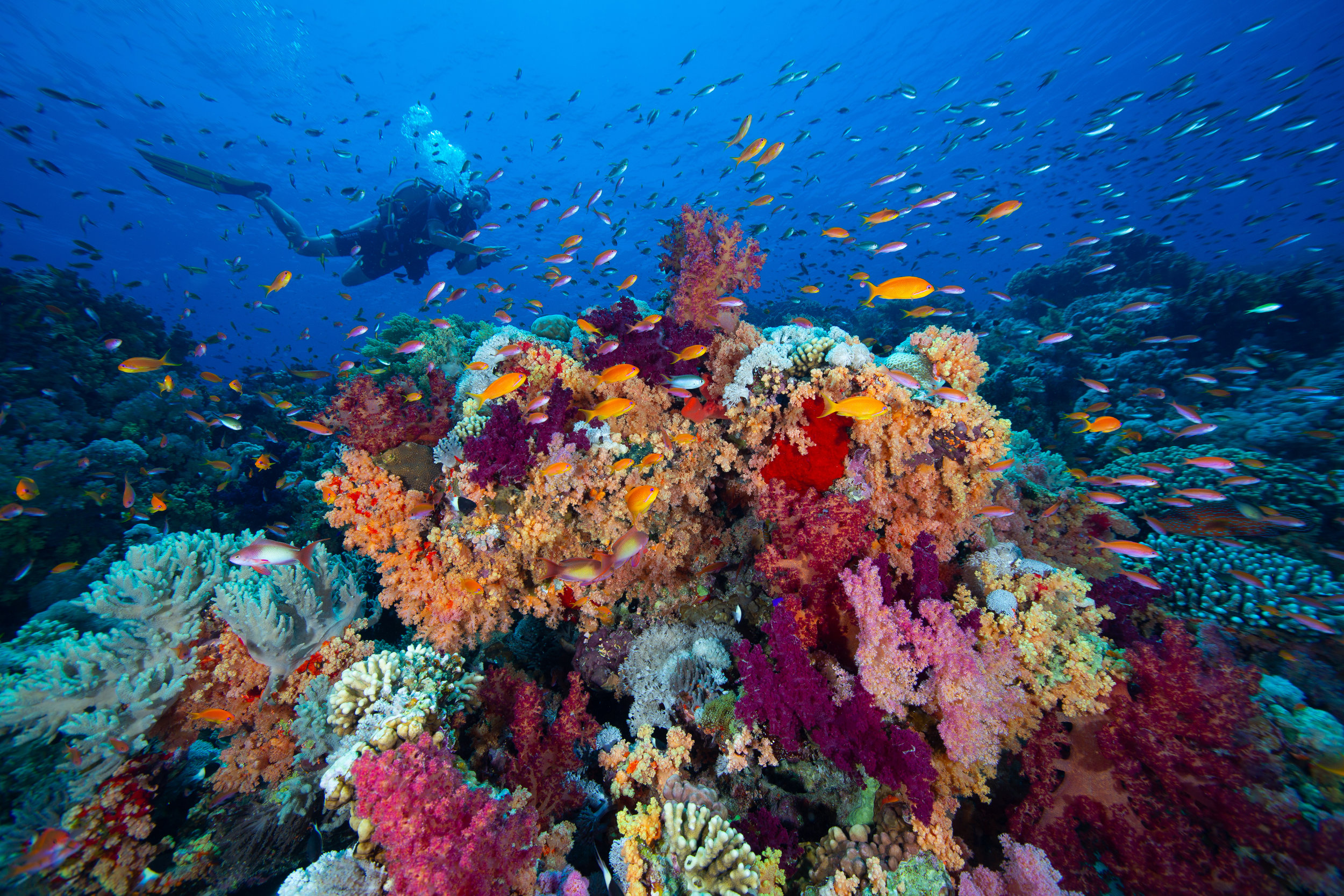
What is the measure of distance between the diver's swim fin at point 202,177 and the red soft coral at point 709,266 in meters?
19.9

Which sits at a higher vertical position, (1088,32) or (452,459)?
(1088,32)

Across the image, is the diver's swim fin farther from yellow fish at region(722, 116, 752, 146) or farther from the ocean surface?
yellow fish at region(722, 116, 752, 146)

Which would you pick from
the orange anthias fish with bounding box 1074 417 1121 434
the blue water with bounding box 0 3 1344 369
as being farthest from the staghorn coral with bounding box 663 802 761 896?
the blue water with bounding box 0 3 1344 369

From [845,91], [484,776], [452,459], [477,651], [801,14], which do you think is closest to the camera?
[484,776]

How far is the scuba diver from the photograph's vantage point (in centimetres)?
1519

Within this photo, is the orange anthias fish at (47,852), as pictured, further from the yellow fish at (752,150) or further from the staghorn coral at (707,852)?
the yellow fish at (752,150)

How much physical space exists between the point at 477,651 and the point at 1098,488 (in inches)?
369

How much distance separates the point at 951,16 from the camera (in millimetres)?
35750

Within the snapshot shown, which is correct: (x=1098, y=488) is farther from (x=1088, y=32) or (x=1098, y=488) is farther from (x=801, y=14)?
(x=1088, y=32)

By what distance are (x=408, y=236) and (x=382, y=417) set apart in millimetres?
14456

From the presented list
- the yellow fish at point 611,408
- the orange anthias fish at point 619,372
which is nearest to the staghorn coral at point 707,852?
the yellow fish at point 611,408

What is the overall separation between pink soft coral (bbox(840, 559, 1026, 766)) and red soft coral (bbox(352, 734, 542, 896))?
2762 millimetres

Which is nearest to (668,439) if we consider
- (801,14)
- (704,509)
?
(704,509)

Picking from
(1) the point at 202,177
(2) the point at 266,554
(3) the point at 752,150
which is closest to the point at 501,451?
(2) the point at 266,554
